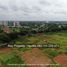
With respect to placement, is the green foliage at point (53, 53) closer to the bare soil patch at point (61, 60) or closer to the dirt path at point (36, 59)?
the bare soil patch at point (61, 60)

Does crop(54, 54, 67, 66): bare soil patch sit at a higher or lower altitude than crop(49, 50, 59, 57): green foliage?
lower

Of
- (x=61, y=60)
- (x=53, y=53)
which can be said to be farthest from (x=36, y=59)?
(x=53, y=53)

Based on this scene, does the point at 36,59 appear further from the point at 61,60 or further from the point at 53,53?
the point at 53,53

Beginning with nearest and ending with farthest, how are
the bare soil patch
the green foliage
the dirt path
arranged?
Answer: the dirt path
the bare soil patch
the green foliage

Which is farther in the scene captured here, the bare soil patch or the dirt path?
the bare soil patch

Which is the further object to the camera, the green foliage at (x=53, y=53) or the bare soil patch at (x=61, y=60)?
the green foliage at (x=53, y=53)

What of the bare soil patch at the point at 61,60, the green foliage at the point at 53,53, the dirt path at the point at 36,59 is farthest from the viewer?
the green foliage at the point at 53,53

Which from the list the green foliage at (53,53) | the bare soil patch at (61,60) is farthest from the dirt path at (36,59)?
the green foliage at (53,53)

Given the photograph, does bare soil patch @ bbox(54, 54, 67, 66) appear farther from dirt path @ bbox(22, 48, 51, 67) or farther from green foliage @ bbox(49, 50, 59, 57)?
dirt path @ bbox(22, 48, 51, 67)

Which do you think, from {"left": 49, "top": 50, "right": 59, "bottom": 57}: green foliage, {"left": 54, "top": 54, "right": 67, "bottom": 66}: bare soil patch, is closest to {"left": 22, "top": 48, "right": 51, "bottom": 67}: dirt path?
{"left": 54, "top": 54, "right": 67, "bottom": 66}: bare soil patch

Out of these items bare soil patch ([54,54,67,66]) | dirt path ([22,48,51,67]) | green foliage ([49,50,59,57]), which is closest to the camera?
dirt path ([22,48,51,67])

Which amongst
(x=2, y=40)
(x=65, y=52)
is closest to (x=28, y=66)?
(x=65, y=52)
